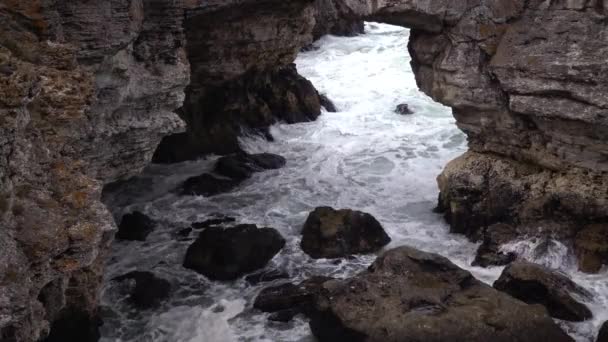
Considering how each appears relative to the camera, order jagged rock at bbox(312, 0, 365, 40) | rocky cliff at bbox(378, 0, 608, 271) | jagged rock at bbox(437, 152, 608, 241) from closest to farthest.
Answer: rocky cliff at bbox(378, 0, 608, 271)
jagged rock at bbox(437, 152, 608, 241)
jagged rock at bbox(312, 0, 365, 40)

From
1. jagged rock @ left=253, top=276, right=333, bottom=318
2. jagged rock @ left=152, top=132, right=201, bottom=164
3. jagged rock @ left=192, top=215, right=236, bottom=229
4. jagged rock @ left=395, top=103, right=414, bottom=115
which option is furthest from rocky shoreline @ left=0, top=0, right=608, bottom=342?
jagged rock @ left=395, top=103, right=414, bottom=115

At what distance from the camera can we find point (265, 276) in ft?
48.3

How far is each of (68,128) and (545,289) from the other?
935 centimetres

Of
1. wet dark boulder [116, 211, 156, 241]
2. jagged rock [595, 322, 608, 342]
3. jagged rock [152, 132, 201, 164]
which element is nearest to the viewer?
jagged rock [595, 322, 608, 342]

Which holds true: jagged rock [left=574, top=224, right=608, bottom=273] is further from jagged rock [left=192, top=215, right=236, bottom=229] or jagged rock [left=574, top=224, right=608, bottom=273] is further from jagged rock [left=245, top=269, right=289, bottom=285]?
jagged rock [left=192, top=215, right=236, bottom=229]

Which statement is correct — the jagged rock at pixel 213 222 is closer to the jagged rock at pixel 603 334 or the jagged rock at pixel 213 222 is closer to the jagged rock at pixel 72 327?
the jagged rock at pixel 72 327

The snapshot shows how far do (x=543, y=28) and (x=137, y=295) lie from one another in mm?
10576

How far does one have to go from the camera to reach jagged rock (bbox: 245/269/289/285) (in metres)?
14.6

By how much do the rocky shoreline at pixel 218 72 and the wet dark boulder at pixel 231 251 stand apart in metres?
2.36

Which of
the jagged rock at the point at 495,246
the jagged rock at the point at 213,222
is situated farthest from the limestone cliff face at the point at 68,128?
the jagged rock at the point at 495,246

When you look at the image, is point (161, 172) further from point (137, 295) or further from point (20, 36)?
point (20, 36)

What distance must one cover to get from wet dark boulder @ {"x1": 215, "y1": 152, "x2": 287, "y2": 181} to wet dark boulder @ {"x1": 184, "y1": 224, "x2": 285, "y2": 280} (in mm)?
4808

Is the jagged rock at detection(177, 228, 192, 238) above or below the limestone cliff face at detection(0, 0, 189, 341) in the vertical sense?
below

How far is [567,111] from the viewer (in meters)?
13.9
